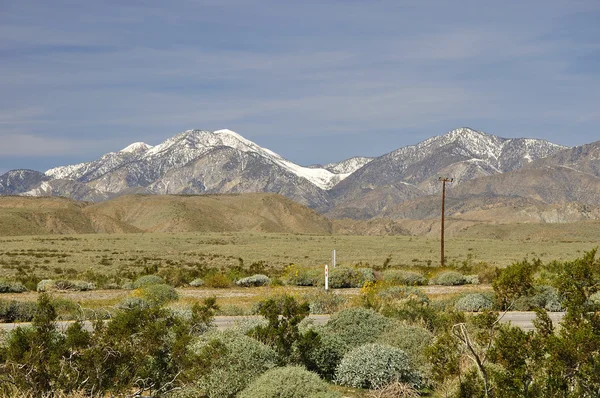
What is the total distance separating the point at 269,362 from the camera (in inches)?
432

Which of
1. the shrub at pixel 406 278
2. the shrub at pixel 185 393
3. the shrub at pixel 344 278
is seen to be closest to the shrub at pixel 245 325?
the shrub at pixel 185 393

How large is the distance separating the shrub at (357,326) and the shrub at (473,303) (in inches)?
369

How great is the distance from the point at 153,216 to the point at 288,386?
526ft

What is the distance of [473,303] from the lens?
75.3ft

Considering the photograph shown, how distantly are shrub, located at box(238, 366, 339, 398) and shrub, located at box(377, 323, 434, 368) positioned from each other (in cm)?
304

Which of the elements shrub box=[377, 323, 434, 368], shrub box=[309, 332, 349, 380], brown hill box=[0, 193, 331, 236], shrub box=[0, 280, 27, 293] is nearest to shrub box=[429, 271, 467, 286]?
shrub box=[0, 280, 27, 293]

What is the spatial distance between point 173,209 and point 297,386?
159 meters

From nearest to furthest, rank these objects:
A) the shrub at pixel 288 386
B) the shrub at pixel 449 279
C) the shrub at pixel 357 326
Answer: the shrub at pixel 288 386 < the shrub at pixel 357 326 < the shrub at pixel 449 279

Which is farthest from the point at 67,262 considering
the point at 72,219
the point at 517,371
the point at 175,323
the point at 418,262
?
the point at 72,219

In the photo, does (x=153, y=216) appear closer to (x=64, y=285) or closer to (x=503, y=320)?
(x=64, y=285)

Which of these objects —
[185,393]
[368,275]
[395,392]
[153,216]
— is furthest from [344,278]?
[153,216]

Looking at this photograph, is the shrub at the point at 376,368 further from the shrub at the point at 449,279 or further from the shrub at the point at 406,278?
the shrub at the point at 449,279

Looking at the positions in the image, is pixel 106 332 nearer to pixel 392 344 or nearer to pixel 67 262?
pixel 392 344

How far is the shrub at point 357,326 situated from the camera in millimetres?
13469
